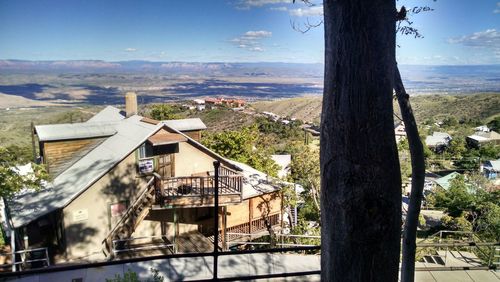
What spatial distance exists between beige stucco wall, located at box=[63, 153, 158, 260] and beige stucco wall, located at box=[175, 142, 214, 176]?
1529 mm

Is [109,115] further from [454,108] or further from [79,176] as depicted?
[454,108]

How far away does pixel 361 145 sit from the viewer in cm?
192

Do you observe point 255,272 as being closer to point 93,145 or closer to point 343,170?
point 343,170

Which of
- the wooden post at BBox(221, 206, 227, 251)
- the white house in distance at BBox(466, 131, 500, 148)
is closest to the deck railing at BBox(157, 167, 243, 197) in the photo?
the wooden post at BBox(221, 206, 227, 251)

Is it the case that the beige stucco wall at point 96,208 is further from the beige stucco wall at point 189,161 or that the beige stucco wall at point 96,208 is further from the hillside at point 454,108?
the hillside at point 454,108

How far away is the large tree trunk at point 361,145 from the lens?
1928 mm

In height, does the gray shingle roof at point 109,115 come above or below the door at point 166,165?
above

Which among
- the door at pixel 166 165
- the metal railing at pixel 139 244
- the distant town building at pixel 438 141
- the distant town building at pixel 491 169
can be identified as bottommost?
the distant town building at pixel 491 169

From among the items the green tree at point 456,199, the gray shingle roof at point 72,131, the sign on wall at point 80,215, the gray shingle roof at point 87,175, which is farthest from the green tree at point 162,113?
the green tree at point 456,199

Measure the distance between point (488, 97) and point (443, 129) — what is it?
29.9 metres

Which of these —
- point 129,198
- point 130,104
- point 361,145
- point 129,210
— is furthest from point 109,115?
point 361,145

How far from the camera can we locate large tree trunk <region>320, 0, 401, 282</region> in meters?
1.93

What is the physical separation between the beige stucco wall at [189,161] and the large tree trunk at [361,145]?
40.8 feet

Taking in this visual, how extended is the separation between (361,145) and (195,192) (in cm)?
1162
